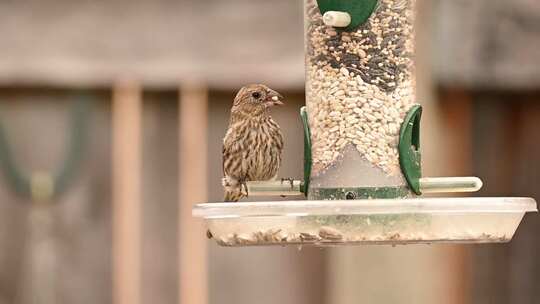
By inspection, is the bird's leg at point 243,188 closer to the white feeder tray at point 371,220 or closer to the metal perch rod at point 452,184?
the metal perch rod at point 452,184

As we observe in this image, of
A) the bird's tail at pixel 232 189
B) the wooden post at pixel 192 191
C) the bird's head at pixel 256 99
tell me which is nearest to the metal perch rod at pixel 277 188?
the bird's tail at pixel 232 189

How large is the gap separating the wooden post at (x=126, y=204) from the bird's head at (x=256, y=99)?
4.58 ft

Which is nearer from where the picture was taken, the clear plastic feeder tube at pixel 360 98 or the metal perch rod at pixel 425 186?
the metal perch rod at pixel 425 186

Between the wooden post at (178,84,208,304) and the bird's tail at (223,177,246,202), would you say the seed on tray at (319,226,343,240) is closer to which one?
the bird's tail at (223,177,246,202)

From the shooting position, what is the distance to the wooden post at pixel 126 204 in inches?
385

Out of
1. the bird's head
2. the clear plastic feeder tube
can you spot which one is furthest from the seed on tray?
the bird's head

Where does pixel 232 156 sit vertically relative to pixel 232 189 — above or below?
above

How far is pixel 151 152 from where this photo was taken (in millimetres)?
9875

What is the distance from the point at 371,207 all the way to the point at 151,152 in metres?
3.48

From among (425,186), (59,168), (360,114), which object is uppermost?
(360,114)

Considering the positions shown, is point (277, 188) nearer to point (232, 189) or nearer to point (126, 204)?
point (232, 189)

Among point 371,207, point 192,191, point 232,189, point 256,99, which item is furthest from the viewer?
point 192,191

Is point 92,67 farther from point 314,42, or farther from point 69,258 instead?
point 314,42

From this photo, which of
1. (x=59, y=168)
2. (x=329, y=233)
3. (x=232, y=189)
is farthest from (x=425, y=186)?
(x=59, y=168)
